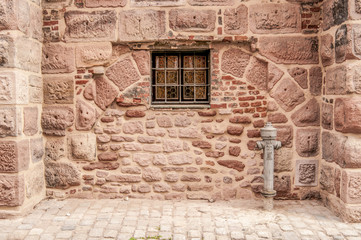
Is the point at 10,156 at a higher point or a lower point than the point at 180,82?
lower

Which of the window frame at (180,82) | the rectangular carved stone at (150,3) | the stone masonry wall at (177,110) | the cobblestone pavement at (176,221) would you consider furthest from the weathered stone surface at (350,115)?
the rectangular carved stone at (150,3)

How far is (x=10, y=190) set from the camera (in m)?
3.86

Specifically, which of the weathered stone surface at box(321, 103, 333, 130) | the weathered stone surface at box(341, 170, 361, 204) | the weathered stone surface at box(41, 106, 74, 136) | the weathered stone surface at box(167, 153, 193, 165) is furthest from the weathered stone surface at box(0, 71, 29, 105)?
the weathered stone surface at box(341, 170, 361, 204)

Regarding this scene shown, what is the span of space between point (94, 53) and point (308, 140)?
3.22 meters

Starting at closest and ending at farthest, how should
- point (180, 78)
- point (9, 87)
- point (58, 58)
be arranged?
point (9, 87) → point (58, 58) → point (180, 78)

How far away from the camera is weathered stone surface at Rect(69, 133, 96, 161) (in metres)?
4.48

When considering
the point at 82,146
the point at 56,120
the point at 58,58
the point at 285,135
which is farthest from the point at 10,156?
the point at 285,135

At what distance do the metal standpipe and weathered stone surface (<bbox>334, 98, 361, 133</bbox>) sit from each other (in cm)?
79

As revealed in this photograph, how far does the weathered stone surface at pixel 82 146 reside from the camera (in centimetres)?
448

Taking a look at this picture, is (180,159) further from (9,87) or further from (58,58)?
(9,87)

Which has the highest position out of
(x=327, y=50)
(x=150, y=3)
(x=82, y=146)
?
(x=150, y=3)

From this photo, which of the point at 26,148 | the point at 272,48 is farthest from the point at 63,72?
the point at 272,48

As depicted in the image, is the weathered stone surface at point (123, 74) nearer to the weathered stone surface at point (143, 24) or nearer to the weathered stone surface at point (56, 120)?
the weathered stone surface at point (143, 24)

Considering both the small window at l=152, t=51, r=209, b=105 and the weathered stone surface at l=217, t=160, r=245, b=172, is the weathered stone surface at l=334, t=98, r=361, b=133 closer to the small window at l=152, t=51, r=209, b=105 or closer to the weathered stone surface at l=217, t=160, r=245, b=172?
the weathered stone surface at l=217, t=160, r=245, b=172
